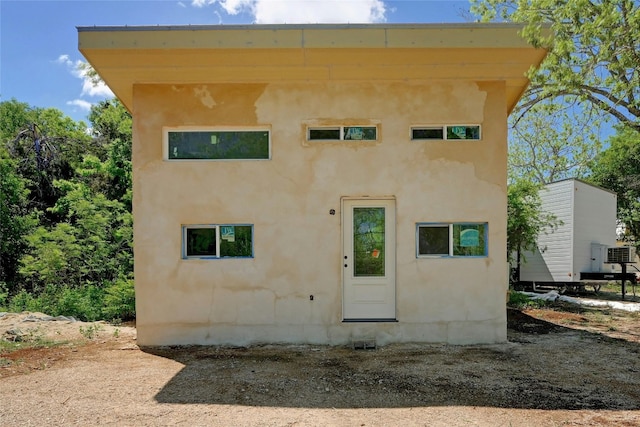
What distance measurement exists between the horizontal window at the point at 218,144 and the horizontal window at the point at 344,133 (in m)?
0.76

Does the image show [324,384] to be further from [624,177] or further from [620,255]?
[624,177]

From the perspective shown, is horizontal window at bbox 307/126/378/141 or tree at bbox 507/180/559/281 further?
tree at bbox 507/180/559/281

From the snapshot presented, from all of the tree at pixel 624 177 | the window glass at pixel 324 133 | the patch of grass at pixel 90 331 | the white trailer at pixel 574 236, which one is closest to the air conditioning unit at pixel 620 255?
the white trailer at pixel 574 236

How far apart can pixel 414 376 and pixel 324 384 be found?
1.13 meters

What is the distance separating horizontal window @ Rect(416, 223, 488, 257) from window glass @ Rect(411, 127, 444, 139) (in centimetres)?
140

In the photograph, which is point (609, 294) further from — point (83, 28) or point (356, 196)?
point (83, 28)

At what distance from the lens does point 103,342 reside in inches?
284

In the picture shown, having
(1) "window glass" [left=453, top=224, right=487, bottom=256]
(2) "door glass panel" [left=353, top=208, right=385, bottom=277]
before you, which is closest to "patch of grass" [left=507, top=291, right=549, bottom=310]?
(1) "window glass" [left=453, top=224, right=487, bottom=256]

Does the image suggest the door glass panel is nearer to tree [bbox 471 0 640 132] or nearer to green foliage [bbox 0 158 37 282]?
tree [bbox 471 0 640 132]

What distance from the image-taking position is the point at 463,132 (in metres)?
6.89

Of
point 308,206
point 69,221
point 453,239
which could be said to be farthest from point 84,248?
point 453,239

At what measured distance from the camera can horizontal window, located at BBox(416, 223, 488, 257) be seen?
6.82 m

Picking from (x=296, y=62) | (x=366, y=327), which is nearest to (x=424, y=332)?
(x=366, y=327)

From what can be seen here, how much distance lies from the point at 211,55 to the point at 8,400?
4851 mm
